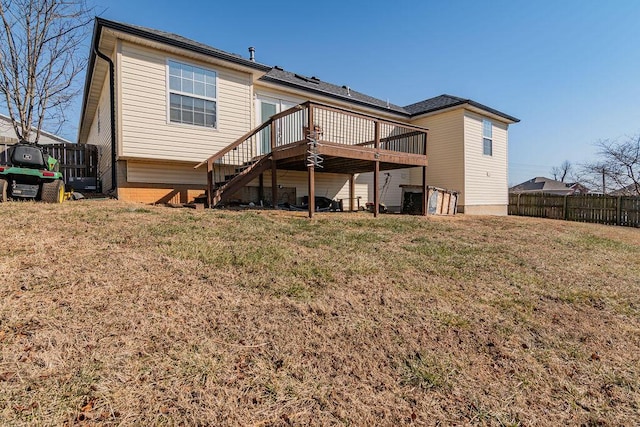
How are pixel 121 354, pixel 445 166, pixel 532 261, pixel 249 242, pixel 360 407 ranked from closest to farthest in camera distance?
pixel 360 407, pixel 121 354, pixel 249 242, pixel 532 261, pixel 445 166

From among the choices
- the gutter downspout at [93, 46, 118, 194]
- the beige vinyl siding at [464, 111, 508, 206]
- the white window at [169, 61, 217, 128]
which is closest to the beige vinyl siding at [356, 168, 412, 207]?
the beige vinyl siding at [464, 111, 508, 206]

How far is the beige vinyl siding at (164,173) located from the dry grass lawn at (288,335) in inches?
140

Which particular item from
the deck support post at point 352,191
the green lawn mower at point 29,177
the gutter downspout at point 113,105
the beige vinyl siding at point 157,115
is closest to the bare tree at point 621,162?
the deck support post at point 352,191

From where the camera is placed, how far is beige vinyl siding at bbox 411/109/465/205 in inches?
526

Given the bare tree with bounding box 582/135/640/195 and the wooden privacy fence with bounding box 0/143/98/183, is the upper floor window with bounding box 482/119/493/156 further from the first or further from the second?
the wooden privacy fence with bounding box 0/143/98/183

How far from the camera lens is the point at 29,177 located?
6637 millimetres

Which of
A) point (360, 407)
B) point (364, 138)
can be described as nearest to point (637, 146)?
point (364, 138)

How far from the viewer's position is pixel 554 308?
3.56 meters

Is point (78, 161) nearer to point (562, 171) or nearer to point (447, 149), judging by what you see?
point (447, 149)

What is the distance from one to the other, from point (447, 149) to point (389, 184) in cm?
294

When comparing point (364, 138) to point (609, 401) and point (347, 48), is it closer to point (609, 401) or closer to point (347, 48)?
point (347, 48)

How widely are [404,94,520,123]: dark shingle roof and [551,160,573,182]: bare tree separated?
184 ft

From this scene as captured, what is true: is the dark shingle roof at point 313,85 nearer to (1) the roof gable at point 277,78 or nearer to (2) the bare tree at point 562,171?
(1) the roof gable at point 277,78

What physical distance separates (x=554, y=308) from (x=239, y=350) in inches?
139
